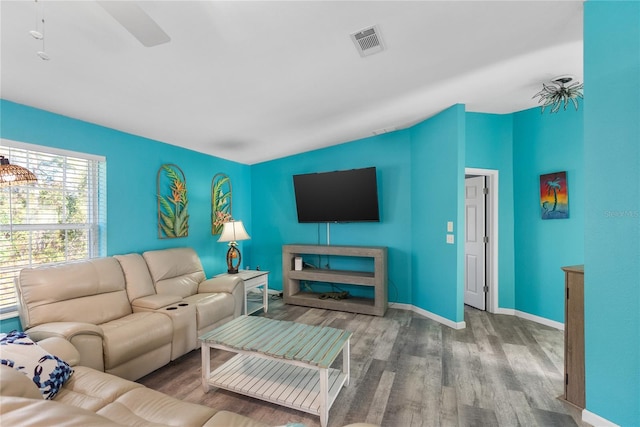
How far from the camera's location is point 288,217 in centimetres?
492

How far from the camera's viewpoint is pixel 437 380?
89.8 inches

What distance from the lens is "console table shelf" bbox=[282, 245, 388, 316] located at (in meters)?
3.83

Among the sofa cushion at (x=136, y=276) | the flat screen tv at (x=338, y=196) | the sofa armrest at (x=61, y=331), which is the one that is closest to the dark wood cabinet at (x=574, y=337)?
the flat screen tv at (x=338, y=196)

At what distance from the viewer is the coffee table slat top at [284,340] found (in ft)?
6.19

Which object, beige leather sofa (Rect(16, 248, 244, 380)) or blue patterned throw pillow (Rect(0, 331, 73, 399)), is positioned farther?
beige leather sofa (Rect(16, 248, 244, 380))

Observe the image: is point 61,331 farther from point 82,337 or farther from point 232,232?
point 232,232

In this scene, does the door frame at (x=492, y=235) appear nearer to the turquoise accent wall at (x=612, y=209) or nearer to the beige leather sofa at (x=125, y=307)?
the turquoise accent wall at (x=612, y=209)

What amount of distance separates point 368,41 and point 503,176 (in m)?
3.01

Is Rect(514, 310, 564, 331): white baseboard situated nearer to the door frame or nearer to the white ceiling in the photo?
the door frame

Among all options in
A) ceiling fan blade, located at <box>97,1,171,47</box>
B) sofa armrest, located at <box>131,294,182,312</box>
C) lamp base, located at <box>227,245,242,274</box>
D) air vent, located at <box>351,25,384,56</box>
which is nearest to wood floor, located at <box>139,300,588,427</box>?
sofa armrest, located at <box>131,294,182,312</box>

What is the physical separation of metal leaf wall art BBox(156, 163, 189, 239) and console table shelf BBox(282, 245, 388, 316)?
155 centimetres

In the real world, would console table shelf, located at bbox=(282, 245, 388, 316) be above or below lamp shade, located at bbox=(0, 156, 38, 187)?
below

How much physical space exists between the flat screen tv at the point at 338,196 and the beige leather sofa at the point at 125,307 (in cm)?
171

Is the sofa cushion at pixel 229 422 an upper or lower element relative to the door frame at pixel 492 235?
lower
